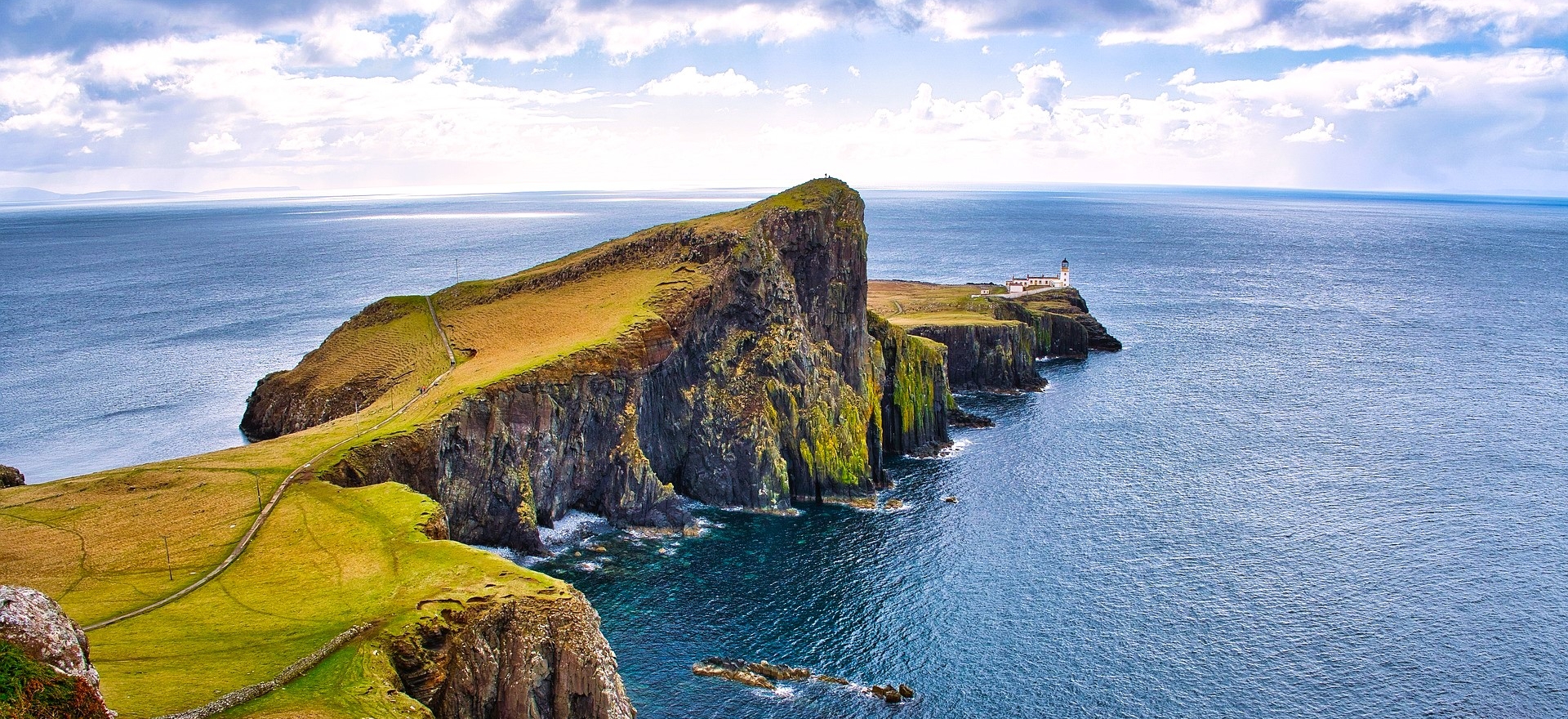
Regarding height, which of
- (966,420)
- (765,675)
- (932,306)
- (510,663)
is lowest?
(765,675)

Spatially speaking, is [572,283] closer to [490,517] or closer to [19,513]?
[490,517]

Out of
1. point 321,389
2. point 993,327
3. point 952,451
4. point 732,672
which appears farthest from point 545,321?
point 993,327

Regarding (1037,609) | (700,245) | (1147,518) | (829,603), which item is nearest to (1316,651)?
(1037,609)

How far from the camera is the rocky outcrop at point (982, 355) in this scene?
141 meters

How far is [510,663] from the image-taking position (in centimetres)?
4631

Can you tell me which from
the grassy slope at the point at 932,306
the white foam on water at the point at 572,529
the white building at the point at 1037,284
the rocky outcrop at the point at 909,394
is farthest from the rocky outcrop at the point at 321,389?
the white building at the point at 1037,284

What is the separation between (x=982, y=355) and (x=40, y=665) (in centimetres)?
12338

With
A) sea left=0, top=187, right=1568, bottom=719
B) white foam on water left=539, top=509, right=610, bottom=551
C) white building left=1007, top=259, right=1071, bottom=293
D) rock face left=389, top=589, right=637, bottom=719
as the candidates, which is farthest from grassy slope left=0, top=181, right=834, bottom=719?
white building left=1007, top=259, right=1071, bottom=293

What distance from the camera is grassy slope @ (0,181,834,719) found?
42.5m

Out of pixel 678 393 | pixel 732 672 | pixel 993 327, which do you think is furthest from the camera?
pixel 993 327

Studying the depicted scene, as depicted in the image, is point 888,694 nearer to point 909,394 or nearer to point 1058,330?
point 909,394

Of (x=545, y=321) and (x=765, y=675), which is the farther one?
(x=545, y=321)

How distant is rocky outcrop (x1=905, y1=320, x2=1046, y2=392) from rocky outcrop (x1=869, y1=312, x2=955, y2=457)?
83.1 feet

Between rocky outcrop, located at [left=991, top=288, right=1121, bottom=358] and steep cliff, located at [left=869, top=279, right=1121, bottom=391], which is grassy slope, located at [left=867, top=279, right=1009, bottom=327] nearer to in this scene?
steep cliff, located at [left=869, top=279, right=1121, bottom=391]
